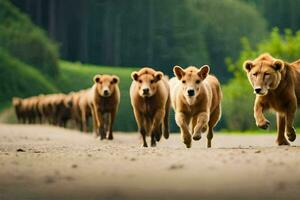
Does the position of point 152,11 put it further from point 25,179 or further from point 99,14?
point 25,179

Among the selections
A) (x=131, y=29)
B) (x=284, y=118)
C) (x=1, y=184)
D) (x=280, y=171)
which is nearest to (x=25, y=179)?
(x=1, y=184)

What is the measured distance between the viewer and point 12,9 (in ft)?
188

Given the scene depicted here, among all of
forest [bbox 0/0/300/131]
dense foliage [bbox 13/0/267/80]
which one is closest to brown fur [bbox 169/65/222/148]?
forest [bbox 0/0/300/131]

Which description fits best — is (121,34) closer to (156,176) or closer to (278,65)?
(278,65)

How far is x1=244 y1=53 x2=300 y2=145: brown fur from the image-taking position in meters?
10.6

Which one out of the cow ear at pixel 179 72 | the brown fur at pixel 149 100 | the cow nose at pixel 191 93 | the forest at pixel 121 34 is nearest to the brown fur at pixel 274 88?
the cow nose at pixel 191 93

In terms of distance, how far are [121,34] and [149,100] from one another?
156 feet

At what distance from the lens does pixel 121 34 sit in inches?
2384

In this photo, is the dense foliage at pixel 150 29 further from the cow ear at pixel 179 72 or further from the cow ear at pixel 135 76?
the cow ear at pixel 179 72

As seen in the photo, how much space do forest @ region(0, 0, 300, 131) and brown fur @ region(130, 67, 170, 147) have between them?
32.2 meters

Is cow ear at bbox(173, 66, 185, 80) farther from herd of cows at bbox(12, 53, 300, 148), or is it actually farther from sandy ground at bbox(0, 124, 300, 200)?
sandy ground at bbox(0, 124, 300, 200)

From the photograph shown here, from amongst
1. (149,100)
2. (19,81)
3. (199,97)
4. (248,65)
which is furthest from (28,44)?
(248,65)

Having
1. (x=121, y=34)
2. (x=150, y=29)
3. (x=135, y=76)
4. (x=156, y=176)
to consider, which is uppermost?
(x=150, y=29)

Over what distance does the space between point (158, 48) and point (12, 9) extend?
9.39 meters
